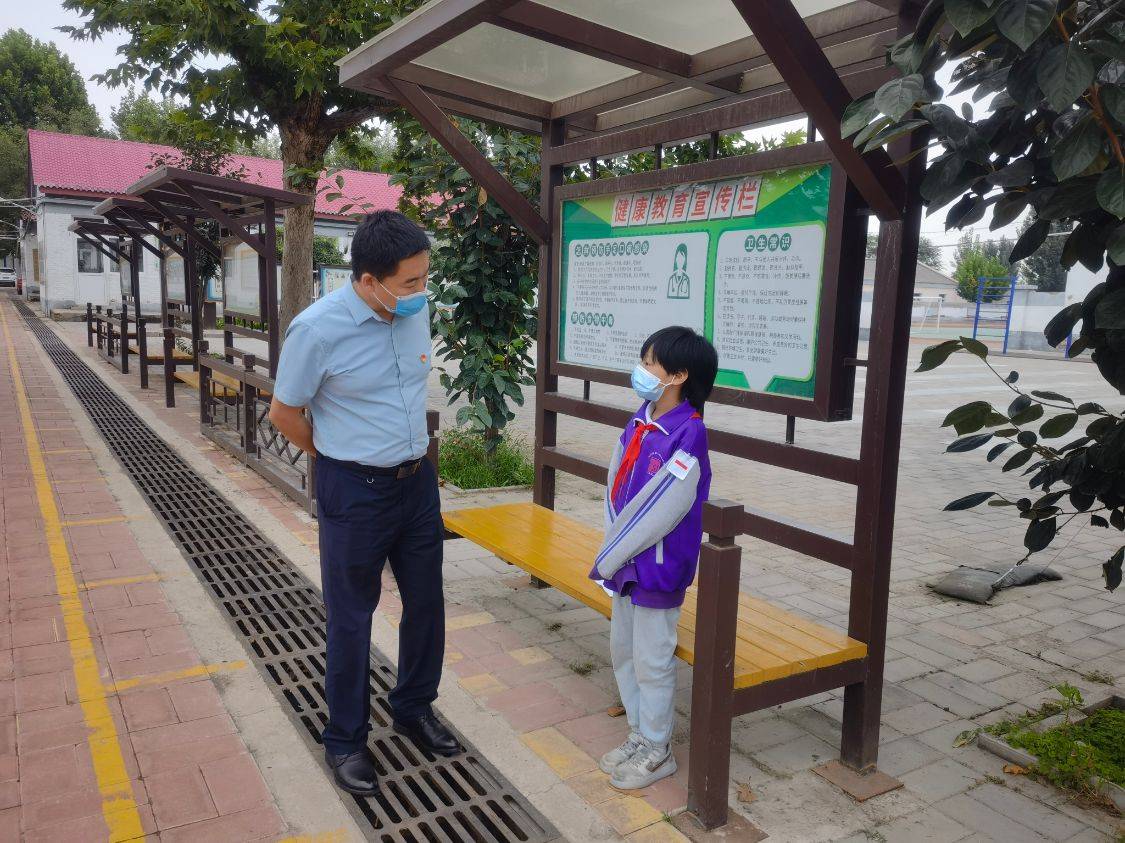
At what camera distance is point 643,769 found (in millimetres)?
3029

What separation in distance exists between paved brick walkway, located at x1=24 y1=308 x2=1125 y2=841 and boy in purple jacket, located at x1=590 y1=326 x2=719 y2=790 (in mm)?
213

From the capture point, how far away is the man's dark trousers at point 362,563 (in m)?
2.97

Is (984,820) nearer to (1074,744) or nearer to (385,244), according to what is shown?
(1074,744)

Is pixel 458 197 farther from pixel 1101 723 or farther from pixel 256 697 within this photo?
pixel 1101 723

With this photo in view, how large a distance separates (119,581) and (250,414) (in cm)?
304

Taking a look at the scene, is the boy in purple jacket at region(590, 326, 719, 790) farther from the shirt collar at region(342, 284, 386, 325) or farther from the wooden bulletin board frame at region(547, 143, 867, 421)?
the shirt collar at region(342, 284, 386, 325)

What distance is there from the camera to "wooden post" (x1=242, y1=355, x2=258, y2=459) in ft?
25.4

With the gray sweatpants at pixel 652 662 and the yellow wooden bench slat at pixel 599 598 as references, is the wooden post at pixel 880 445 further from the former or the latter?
the gray sweatpants at pixel 652 662

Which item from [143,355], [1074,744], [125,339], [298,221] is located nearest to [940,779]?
[1074,744]

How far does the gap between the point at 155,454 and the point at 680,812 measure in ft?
23.4

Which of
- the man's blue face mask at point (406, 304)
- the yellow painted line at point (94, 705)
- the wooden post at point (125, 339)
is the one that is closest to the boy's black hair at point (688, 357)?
the man's blue face mask at point (406, 304)

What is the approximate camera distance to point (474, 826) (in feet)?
9.27

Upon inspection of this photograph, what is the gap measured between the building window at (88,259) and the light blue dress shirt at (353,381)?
31.4 m

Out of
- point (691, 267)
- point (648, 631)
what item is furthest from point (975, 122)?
point (648, 631)
